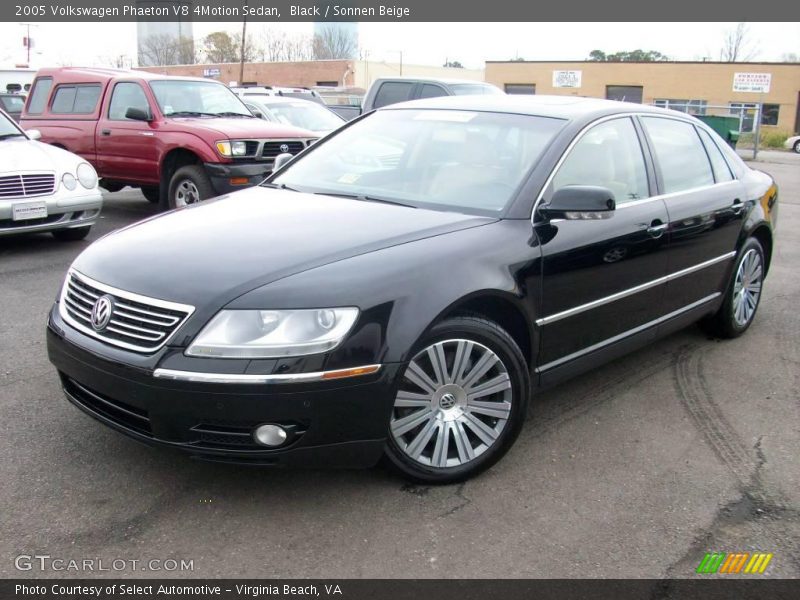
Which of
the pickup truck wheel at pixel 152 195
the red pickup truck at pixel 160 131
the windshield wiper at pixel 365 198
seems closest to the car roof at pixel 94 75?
the red pickup truck at pixel 160 131

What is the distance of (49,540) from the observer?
9.26 feet

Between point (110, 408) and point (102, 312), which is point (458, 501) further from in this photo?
point (102, 312)

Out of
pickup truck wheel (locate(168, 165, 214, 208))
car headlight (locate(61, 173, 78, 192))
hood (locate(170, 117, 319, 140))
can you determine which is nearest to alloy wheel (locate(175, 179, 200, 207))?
pickup truck wheel (locate(168, 165, 214, 208))

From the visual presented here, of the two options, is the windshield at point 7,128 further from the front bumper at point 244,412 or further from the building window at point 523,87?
the building window at point 523,87

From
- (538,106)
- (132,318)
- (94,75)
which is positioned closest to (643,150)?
(538,106)

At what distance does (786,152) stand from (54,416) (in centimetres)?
3470

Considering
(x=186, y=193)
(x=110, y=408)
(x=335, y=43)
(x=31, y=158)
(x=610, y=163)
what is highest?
(x=335, y=43)

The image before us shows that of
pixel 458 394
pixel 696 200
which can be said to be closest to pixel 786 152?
pixel 696 200

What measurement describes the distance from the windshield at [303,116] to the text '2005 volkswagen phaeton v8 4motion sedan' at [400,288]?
772cm

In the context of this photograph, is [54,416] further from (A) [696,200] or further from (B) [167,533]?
(A) [696,200]

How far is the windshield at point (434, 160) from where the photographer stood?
3.84m

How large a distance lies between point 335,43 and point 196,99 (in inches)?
2014

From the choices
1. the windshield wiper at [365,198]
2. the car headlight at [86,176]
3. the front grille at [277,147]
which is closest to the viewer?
the windshield wiper at [365,198]

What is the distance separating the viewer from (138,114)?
9.23m
